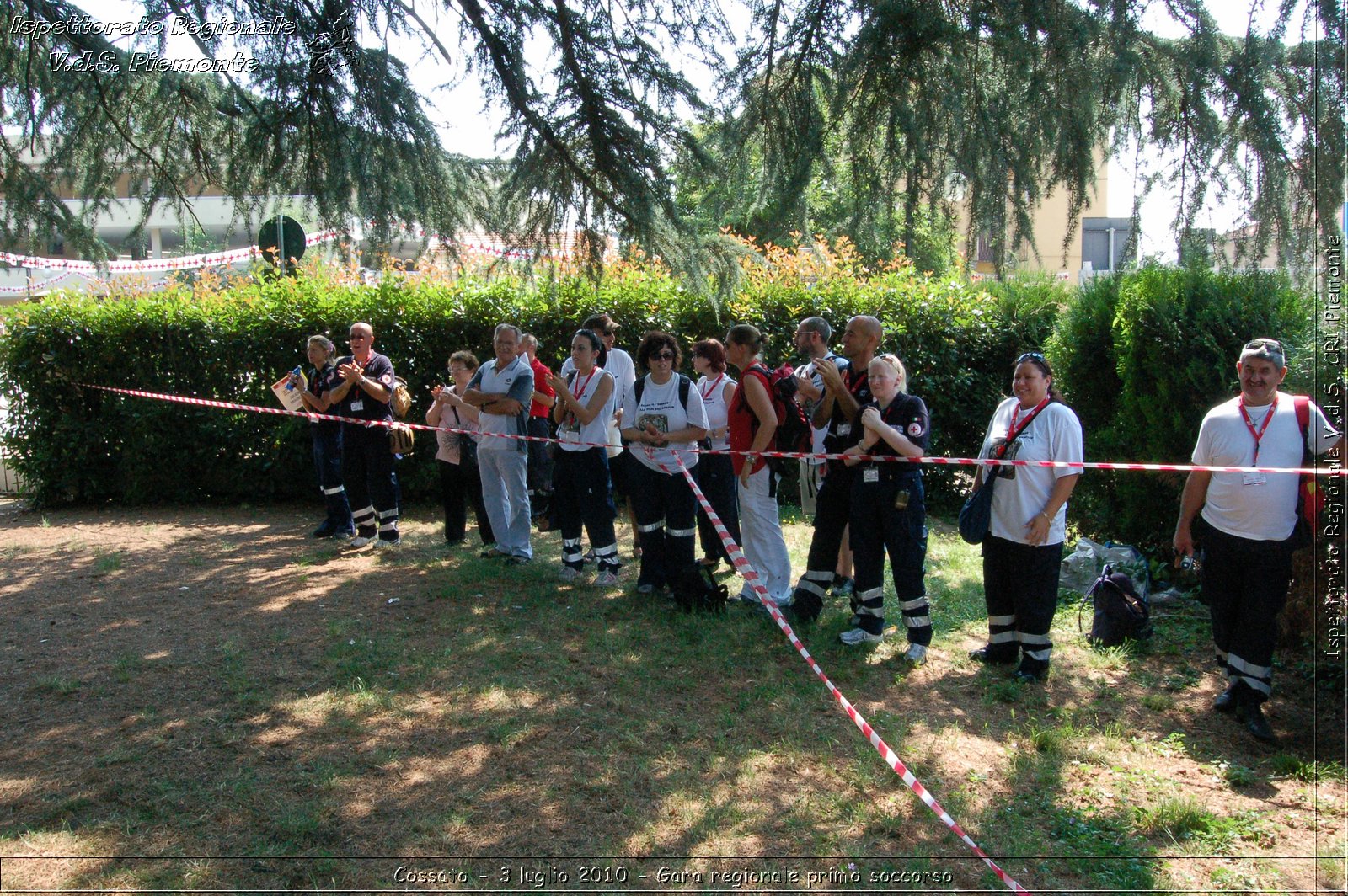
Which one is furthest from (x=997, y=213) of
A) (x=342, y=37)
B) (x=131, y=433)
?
(x=131, y=433)

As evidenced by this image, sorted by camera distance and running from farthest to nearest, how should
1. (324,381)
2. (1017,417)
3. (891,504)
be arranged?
1. (324,381)
2. (891,504)
3. (1017,417)

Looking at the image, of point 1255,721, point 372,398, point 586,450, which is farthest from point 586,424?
point 1255,721

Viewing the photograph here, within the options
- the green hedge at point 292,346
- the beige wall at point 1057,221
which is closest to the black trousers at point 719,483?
the beige wall at point 1057,221

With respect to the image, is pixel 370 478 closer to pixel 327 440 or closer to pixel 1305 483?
pixel 327 440

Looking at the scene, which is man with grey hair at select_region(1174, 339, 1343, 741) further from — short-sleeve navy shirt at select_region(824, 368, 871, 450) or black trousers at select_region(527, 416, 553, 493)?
black trousers at select_region(527, 416, 553, 493)

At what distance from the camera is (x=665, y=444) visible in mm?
6781

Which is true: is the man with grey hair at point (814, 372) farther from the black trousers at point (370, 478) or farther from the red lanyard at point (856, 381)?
the black trousers at point (370, 478)

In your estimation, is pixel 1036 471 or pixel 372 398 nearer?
pixel 1036 471

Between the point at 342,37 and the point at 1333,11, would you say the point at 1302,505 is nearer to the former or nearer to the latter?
the point at 1333,11

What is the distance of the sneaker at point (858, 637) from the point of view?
6008 mm

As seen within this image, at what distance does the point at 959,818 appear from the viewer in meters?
4.00

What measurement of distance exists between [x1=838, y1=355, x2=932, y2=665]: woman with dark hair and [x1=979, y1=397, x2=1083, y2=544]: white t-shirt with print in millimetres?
488

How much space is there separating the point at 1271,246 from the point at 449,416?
617 centimetres

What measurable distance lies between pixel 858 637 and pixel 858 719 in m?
2.22
